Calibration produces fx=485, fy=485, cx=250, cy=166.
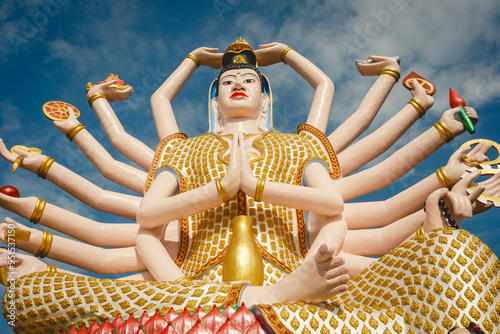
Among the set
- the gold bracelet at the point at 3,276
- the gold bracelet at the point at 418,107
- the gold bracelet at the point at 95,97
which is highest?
the gold bracelet at the point at 95,97

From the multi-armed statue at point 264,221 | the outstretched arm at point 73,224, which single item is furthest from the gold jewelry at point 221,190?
the outstretched arm at point 73,224

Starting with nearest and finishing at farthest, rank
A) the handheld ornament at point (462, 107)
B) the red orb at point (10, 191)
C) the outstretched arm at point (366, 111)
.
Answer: the red orb at point (10, 191) → the handheld ornament at point (462, 107) → the outstretched arm at point (366, 111)

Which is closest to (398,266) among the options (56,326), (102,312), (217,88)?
(102,312)

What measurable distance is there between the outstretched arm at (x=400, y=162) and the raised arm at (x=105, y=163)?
2.55m

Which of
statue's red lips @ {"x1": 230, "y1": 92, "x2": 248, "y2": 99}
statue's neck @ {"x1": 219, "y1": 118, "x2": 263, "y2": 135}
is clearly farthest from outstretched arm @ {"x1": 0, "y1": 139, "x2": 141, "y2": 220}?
statue's red lips @ {"x1": 230, "y1": 92, "x2": 248, "y2": 99}

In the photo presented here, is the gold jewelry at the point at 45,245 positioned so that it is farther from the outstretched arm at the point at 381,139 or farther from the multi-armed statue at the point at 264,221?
the outstretched arm at the point at 381,139

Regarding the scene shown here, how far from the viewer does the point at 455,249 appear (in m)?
3.56

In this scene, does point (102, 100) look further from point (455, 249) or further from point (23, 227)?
point (455, 249)

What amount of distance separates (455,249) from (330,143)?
276cm

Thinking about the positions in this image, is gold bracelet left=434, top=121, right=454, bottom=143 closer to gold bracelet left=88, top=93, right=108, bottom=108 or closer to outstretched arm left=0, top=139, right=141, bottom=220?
outstretched arm left=0, top=139, right=141, bottom=220

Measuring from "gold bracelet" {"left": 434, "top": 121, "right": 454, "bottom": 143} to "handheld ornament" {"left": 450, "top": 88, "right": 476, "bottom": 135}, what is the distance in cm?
20

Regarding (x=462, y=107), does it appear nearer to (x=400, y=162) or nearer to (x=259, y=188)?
(x=400, y=162)

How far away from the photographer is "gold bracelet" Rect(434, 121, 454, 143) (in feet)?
18.3

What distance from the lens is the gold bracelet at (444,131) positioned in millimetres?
5578
